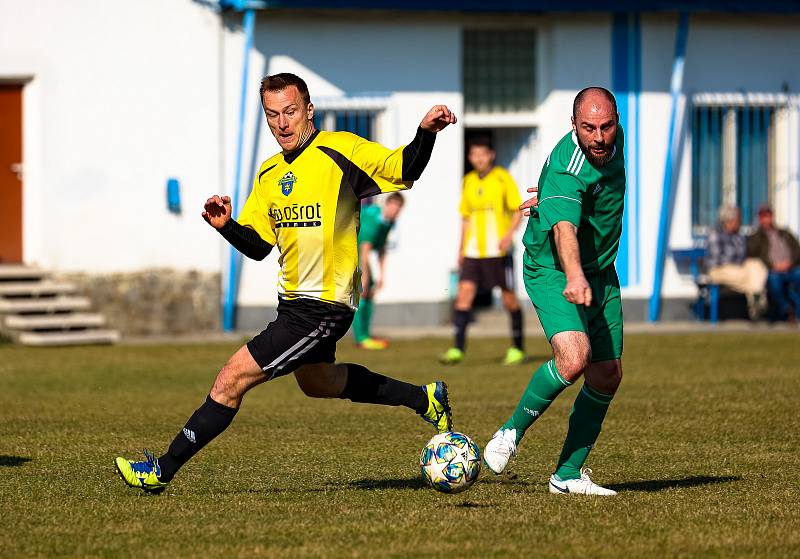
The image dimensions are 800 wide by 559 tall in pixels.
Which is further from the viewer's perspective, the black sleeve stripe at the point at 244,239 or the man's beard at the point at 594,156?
the black sleeve stripe at the point at 244,239

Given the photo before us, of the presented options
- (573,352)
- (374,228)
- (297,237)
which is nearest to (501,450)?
(573,352)

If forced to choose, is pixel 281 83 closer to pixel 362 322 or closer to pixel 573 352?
pixel 573 352

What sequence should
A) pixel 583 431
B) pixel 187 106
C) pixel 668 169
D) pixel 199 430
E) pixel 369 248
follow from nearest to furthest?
1. pixel 199 430
2. pixel 583 431
3. pixel 369 248
4. pixel 187 106
5. pixel 668 169

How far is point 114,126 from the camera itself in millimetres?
20500

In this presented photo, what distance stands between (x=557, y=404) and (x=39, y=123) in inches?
421

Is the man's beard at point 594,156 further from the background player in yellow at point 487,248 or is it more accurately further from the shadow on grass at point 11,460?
the background player in yellow at point 487,248

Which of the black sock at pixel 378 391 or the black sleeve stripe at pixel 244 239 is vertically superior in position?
the black sleeve stripe at pixel 244 239

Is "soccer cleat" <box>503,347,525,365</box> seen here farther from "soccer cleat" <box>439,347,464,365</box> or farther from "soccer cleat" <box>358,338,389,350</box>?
"soccer cleat" <box>358,338,389,350</box>

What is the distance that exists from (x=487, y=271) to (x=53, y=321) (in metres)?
6.46

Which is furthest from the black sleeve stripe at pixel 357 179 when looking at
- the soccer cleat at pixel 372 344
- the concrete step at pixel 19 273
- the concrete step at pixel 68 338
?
the concrete step at pixel 19 273

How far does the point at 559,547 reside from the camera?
622cm

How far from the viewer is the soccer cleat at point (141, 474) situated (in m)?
7.44

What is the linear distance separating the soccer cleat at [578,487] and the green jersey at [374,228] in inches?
411

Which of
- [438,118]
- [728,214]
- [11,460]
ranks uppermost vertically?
[438,118]
